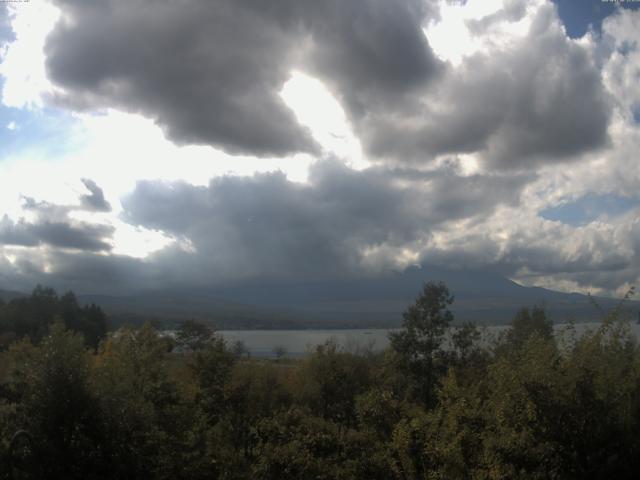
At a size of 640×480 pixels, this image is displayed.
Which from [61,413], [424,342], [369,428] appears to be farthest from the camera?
[424,342]

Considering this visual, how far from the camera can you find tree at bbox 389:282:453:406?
34750mm

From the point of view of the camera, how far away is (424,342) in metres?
35.0

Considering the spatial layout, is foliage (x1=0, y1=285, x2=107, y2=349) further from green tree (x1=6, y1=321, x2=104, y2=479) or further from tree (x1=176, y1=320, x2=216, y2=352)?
green tree (x1=6, y1=321, x2=104, y2=479)

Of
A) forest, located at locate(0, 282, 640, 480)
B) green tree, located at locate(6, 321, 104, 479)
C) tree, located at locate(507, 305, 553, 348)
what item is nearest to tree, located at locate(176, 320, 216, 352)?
tree, located at locate(507, 305, 553, 348)

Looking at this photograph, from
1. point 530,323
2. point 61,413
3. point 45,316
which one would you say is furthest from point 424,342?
point 45,316

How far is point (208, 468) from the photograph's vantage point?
14.8m

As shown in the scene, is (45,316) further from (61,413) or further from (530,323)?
(61,413)

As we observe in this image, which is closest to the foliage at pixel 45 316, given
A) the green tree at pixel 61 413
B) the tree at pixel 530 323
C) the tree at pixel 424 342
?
the tree at pixel 530 323

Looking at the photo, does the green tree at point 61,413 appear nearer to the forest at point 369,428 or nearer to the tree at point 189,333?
the forest at point 369,428

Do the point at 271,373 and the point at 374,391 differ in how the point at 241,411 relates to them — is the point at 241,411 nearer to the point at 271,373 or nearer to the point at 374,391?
the point at 271,373

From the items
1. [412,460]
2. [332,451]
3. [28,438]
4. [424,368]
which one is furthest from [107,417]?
[424,368]

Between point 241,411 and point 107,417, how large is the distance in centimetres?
1543

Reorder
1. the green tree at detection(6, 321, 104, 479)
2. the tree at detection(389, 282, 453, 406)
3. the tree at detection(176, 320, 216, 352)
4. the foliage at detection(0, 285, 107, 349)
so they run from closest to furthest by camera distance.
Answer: the green tree at detection(6, 321, 104, 479) → the tree at detection(389, 282, 453, 406) → the tree at detection(176, 320, 216, 352) → the foliage at detection(0, 285, 107, 349)

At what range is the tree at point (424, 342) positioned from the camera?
34.8 m
